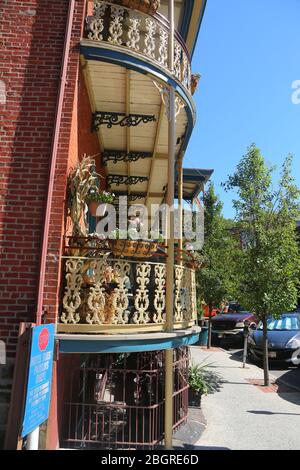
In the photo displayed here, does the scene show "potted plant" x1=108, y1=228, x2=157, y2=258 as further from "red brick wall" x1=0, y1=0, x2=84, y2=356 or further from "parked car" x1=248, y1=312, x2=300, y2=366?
"parked car" x1=248, y1=312, x2=300, y2=366

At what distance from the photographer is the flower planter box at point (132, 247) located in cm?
521

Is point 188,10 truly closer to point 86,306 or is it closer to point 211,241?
point 86,306

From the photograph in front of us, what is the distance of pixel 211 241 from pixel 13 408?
42.4ft

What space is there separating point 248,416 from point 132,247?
4.17m

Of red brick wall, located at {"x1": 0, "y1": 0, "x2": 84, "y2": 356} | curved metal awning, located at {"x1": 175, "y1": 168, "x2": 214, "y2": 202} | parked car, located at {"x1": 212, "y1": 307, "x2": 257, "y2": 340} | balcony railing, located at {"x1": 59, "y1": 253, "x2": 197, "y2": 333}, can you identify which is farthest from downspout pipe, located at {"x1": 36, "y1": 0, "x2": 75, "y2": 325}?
parked car, located at {"x1": 212, "y1": 307, "x2": 257, "y2": 340}

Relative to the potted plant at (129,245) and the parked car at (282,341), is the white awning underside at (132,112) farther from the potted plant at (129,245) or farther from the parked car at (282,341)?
the parked car at (282,341)

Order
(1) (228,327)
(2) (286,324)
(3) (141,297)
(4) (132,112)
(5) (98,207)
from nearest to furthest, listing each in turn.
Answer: (3) (141,297) < (5) (98,207) < (4) (132,112) < (2) (286,324) < (1) (228,327)

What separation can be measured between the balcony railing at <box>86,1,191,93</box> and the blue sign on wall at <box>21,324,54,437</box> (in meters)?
4.25

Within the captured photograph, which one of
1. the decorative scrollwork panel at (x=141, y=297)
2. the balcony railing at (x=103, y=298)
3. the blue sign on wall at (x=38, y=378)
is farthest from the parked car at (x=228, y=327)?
the blue sign on wall at (x=38, y=378)

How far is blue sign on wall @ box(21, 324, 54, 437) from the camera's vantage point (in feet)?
12.1

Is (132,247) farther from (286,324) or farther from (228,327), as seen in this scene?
(228,327)

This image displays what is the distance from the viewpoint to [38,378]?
3902 mm

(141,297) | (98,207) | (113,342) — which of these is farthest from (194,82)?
(113,342)
